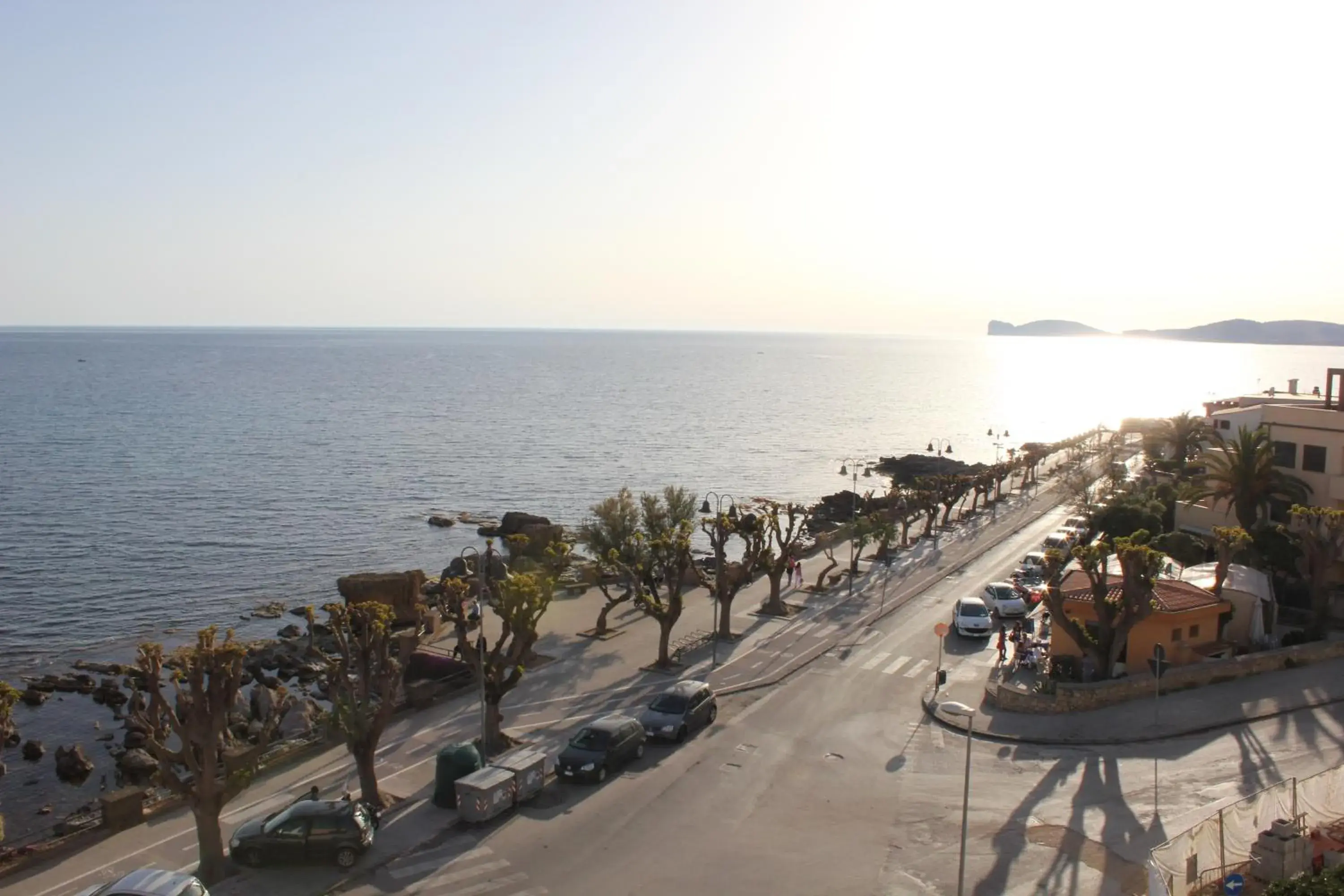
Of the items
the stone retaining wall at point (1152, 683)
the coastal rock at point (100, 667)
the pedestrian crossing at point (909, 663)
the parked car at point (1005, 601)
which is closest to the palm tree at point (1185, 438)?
the parked car at point (1005, 601)

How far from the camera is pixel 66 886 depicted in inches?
731

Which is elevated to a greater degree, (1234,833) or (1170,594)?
(1170,594)

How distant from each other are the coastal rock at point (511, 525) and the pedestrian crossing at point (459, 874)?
1714 inches

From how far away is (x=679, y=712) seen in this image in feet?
83.0

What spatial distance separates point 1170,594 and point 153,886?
2850cm

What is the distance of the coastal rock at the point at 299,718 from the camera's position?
33.1 meters

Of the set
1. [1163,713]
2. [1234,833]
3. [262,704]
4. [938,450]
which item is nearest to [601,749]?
[1234,833]

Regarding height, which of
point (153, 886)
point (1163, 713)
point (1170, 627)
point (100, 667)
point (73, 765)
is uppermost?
point (1170, 627)

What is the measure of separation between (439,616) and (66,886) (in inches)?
783

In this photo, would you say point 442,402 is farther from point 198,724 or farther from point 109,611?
point 198,724

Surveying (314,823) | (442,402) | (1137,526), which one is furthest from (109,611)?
(442,402)

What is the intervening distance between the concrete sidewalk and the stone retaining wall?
19 cm

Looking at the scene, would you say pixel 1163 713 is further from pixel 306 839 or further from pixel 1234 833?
pixel 306 839

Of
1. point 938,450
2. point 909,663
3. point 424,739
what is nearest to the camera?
point 424,739
